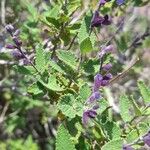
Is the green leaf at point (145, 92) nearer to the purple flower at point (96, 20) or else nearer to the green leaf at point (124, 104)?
the green leaf at point (124, 104)

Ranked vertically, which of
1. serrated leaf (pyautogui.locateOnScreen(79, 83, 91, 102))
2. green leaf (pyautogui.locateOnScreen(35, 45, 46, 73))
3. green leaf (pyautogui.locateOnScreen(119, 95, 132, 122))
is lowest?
green leaf (pyautogui.locateOnScreen(119, 95, 132, 122))

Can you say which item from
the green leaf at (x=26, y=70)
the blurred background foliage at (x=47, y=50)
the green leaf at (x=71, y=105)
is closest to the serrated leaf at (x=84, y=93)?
the green leaf at (x=71, y=105)

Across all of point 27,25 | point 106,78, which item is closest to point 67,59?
point 106,78

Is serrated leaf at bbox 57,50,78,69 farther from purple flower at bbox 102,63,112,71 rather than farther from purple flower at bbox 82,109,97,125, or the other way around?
purple flower at bbox 82,109,97,125

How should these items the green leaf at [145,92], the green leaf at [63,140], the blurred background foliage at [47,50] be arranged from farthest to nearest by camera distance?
1. the blurred background foliage at [47,50]
2. the green leaf at [145,92]
3. the green leaf at [63,140]

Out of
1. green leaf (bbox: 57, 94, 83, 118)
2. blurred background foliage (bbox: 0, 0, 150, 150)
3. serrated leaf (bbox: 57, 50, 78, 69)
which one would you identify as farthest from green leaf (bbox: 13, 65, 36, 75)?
green leaf (bbox: 57, 94, 83, 118)

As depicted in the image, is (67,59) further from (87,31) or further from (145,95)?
(145,95)

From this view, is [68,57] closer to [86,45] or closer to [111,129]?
[86,45]

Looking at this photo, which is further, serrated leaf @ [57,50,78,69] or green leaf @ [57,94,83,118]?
serrated leaf @ [57,50,78,69]
